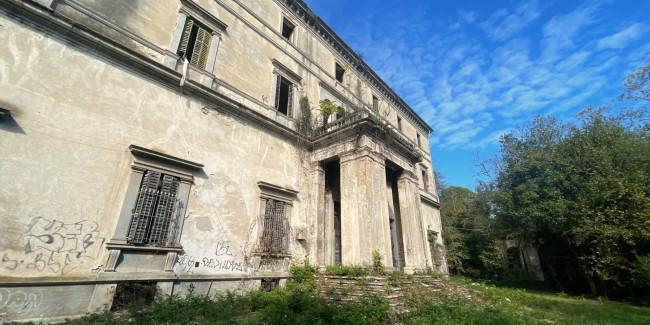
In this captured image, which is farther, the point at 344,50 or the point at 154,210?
the point at 344,50

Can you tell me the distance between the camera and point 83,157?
5875 millimetres

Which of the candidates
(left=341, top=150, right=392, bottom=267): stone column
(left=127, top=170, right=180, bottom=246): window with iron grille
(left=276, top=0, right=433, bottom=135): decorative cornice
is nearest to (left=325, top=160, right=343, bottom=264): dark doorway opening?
(left=341, top=150, right=392, bottom=267): stone column

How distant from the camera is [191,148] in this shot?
7648mm

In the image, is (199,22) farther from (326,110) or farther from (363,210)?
(363,210)

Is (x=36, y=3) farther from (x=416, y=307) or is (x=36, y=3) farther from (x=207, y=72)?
(x=416, y=307)

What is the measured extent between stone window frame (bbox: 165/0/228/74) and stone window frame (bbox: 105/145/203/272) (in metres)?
2.88

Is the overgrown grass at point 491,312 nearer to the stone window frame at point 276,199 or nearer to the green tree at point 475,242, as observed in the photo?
the stone window frame at point 276,199

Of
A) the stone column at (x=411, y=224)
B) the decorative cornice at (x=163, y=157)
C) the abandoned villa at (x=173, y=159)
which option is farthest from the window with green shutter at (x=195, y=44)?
the stone column at (x=411, y=224)

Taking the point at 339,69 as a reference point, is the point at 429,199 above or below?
below

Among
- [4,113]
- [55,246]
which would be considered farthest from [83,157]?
[55,246]

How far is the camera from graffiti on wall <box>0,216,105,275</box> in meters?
4.95

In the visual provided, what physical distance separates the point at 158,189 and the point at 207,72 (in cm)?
401

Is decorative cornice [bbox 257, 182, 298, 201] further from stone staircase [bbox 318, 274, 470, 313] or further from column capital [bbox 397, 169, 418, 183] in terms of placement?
column capital [bbox 397, 169, 418, 183]

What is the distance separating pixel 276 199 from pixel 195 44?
226 inches
